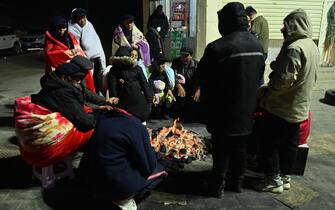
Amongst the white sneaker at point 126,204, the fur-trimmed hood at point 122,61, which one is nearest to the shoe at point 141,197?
the white sneaker at point 126,204

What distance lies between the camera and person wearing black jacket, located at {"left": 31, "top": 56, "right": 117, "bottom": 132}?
3.69 metres

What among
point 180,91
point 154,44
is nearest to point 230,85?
point 180,91

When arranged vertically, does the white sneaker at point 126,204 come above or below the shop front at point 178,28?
below

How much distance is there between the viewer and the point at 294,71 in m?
3.63

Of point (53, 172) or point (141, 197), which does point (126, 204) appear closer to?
point (141, 197)

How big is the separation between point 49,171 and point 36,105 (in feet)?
2.93

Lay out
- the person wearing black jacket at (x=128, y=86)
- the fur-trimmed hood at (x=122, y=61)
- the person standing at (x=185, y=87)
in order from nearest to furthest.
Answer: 1. the fur-trimmed hood at (x=122, y=61)
2. the person wearing black jacket at (x=128, y=86)
3. the person standing at (x=185, y=87)

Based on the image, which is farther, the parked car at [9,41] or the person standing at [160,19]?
the parked car at [9,41]

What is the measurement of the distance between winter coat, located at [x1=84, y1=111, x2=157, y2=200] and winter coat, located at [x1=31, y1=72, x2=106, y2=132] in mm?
362

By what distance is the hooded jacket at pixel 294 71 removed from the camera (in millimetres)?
3645

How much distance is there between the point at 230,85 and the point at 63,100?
1746mm

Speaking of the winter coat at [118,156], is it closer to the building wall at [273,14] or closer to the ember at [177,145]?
the ember at [177,145]

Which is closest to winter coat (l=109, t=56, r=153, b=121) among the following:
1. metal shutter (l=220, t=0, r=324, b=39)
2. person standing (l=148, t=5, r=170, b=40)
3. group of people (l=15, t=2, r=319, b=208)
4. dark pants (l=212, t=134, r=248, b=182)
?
group of people (l=15, t=2, r=319, b=208)

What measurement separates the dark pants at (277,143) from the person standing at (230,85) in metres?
0.34
